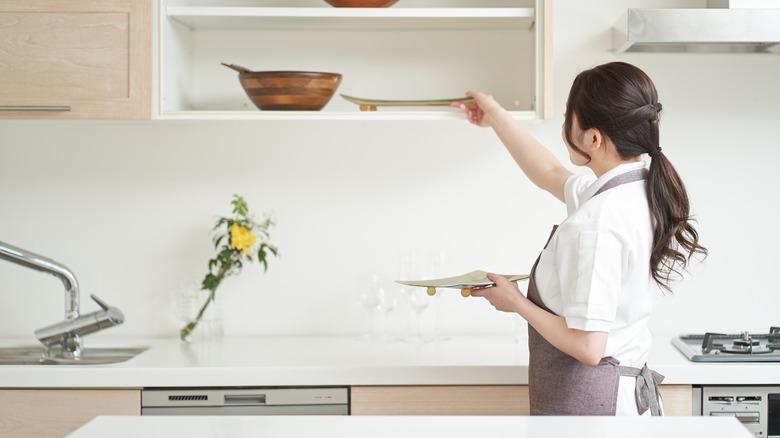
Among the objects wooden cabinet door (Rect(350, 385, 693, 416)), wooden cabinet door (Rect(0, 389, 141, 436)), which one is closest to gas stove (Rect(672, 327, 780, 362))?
wooden cabinet door (Rect(350, 385, 693, 416))

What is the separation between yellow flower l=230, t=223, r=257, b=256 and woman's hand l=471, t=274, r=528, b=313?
0.86m

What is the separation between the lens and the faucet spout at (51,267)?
2514 millimetres

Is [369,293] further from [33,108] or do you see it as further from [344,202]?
[33,108]

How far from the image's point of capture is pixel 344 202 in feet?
9.25

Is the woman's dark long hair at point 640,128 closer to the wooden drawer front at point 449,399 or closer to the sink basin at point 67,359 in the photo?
the wooden drawer front at point 449,399

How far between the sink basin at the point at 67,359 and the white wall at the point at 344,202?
163 mm

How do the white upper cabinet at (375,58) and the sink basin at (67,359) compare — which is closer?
the sink basin at (67,359)

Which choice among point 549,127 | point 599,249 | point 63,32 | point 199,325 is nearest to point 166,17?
point 63,32

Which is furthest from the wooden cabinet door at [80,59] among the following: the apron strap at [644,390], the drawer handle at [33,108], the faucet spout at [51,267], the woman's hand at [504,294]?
the apron strap at [644,390]

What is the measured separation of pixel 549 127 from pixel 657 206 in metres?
0.97

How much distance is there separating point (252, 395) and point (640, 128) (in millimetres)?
1180

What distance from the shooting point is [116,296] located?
9.27ft

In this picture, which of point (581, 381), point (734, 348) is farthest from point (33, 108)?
point (734, 348)

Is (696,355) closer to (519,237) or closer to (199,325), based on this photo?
(519,237)
